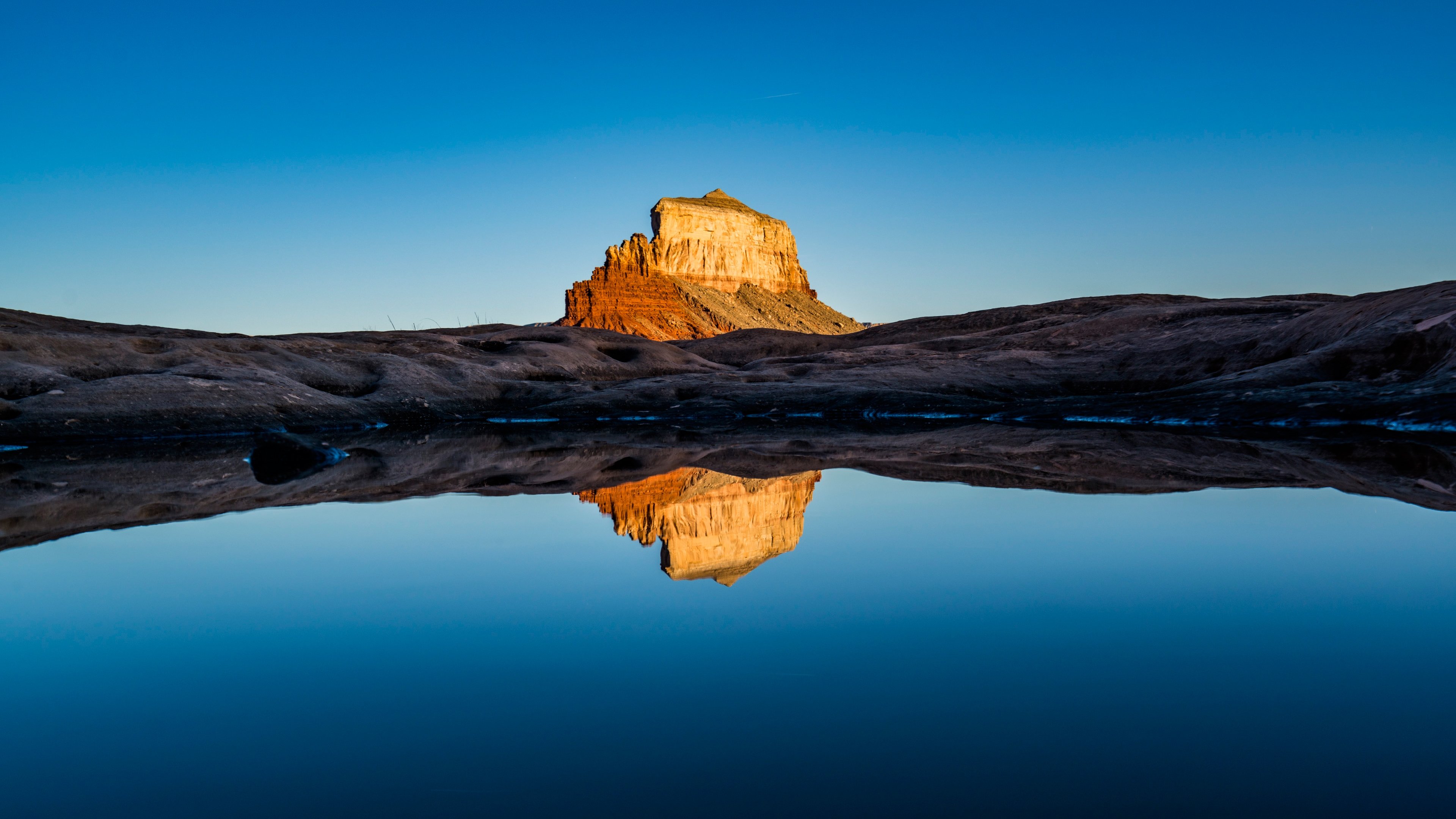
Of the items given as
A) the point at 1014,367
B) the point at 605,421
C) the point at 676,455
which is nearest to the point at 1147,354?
the point at 1014,367

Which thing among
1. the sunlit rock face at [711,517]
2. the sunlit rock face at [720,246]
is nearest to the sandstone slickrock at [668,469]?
the sunlit rock face at [711,517]

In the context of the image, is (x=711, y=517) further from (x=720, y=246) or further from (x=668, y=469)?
(x=720, y=246)

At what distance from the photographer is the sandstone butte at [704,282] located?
13288 cm

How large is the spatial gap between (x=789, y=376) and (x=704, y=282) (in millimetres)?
127778

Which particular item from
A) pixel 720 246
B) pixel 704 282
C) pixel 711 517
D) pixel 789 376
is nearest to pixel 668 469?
pixel 711 517

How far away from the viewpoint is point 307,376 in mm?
34344

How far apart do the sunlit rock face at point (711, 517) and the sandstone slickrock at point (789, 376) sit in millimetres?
15472

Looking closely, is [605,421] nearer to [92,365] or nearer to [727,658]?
[92,365]

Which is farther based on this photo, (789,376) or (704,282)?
(704,282)

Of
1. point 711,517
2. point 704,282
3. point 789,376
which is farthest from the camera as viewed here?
point 704,282

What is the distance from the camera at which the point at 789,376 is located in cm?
4288

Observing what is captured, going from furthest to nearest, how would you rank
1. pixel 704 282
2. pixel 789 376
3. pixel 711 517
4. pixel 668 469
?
pixel 704 282, pixel 789 376, pixel 668 469, pixel 711 517

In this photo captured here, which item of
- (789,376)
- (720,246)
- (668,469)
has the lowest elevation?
(668,469)

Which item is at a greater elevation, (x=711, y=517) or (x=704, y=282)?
(x=704, y=282)
